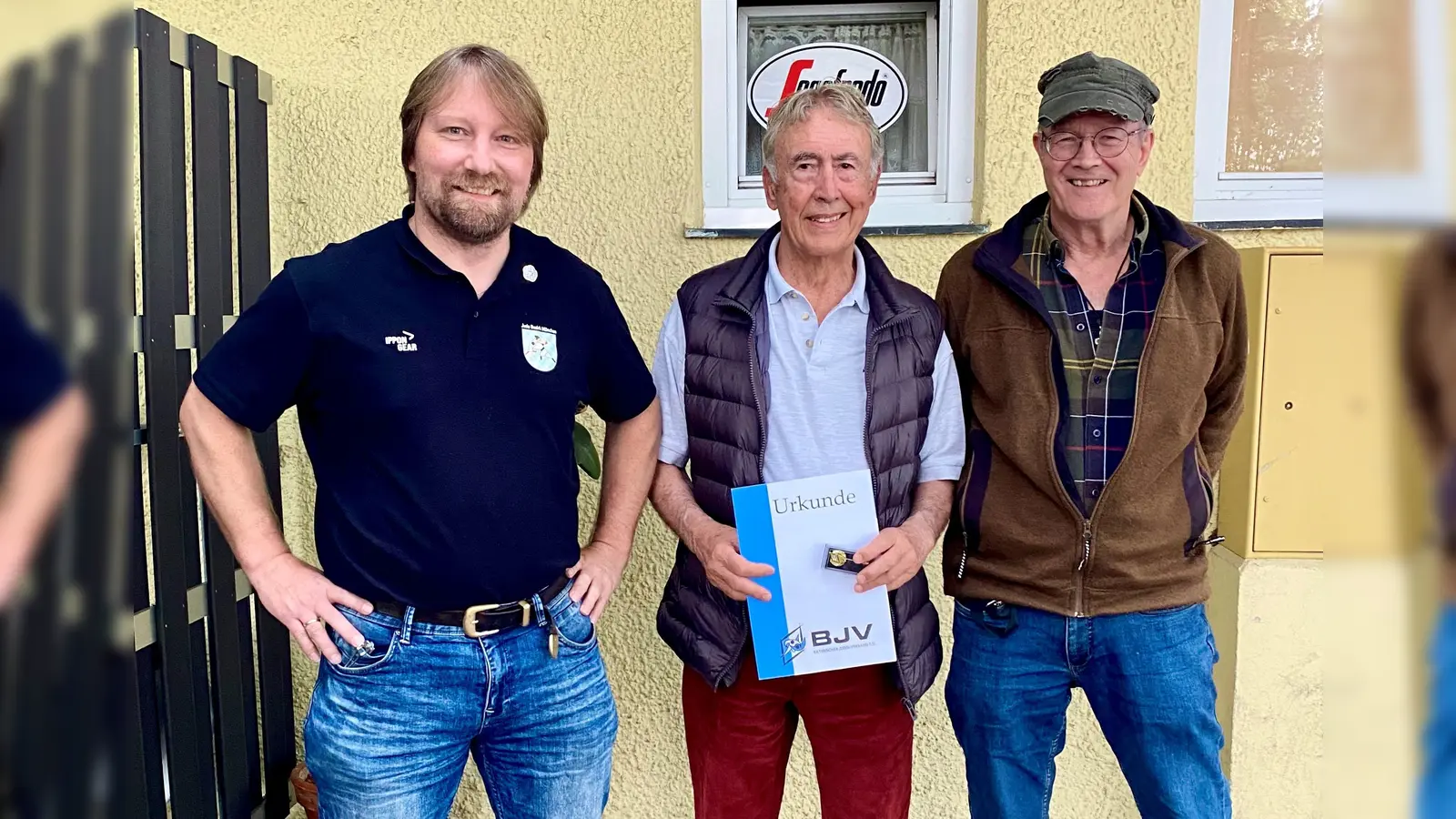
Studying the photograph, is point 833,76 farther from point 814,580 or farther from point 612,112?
point 814,580

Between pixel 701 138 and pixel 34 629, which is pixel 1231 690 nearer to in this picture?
pixel 701 138

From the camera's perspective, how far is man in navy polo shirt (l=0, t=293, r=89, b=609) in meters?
0.26

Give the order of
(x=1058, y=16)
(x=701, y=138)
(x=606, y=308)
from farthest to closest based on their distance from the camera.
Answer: (x=701, y=138)
(x=1058, y=16)
(x=606, y=308)

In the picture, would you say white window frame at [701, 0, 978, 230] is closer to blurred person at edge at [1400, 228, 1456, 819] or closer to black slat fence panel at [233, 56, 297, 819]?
black slat fence panel at [233, 56, 297, 819]

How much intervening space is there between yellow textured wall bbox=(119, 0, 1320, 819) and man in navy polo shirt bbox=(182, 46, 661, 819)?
3.14 ft

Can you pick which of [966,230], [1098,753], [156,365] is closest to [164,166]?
[156,365]

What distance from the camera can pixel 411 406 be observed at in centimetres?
186

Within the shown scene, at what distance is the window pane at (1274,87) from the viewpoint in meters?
2.93

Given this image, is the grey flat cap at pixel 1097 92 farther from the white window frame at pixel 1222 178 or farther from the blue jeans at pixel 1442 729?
the blue jeans at pixel 1442 729

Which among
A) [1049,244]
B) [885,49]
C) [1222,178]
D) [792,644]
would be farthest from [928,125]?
[792,644]

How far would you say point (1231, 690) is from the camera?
9.48ft

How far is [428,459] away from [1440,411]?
1.81 metres

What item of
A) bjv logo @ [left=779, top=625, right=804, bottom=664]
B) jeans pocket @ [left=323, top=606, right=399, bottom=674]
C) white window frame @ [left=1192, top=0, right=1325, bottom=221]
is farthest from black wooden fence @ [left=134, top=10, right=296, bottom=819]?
white window frame @ [left=1192, top=0, right=1325, bottom=221]

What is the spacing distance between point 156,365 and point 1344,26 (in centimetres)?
264
